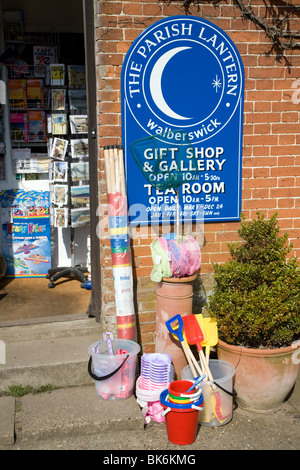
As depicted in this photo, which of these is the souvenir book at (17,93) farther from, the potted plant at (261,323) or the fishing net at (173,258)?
the potted plant at (261,323)

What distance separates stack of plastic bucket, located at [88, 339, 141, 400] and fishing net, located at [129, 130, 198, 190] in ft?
4.62

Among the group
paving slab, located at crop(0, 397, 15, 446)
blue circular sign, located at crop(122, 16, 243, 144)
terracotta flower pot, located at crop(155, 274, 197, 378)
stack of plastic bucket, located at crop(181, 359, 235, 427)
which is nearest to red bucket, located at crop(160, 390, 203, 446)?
stack of plastic bucket, located at crop(181, 359, 235, 427)

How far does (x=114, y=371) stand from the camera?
375 centimetres

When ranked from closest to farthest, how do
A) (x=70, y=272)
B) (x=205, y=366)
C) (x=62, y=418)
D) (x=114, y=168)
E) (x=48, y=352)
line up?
(x=62, y=418)
(x=205, y=366)
(x=114, y=168)
(x=48, y=352)
(x=70, y=272)

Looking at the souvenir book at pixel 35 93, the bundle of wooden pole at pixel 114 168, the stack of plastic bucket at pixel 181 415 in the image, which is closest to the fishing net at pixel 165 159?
the bundle of wooden pole at pixel 114 168

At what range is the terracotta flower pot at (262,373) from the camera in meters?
3.85

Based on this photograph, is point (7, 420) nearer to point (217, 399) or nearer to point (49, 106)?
point (217, 399)

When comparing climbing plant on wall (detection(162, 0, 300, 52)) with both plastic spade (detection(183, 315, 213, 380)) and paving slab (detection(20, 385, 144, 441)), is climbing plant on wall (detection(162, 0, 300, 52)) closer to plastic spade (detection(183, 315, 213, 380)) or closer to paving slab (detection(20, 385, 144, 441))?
plastic spade (detection(183, 315, 213, 380))

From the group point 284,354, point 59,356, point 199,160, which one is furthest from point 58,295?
point 284,354

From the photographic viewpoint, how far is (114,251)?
4117mm

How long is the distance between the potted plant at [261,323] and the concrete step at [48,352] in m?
1.18

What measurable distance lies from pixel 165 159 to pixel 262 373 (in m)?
1.92

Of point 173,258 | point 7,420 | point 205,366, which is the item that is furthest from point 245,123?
point 7,420

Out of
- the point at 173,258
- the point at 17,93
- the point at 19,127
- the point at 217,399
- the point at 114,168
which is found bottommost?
the point at 217,399
